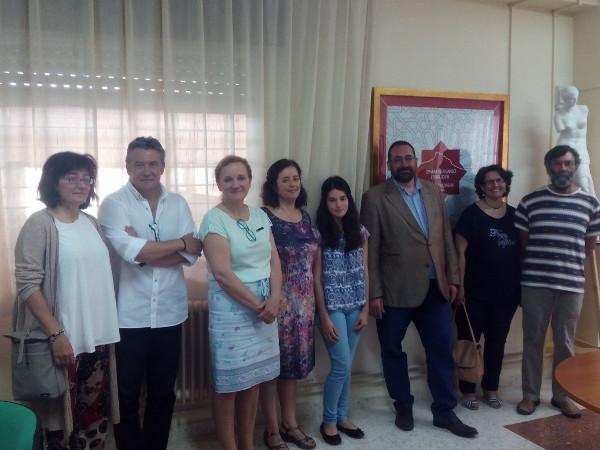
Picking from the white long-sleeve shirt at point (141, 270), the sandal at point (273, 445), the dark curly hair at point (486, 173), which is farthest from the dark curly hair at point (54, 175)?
the dark curly hair at point (486, 173)

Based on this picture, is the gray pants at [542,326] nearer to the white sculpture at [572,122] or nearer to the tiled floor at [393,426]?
the tiled floor at [393,426]

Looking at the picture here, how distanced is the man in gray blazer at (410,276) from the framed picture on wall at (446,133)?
11.3 inches

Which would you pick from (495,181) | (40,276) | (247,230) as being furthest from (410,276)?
(40,276)

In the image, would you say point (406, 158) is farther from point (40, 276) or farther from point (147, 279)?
point (40, 276)

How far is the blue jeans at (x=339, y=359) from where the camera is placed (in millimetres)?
2547

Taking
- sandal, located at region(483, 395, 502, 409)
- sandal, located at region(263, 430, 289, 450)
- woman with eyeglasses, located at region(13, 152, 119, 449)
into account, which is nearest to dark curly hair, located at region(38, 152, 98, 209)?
woman with eyeglasses, located at region(13, 152, 119, 449)

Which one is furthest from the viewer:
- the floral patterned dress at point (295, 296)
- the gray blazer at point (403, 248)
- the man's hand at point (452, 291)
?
the man's hand at point (452, 291)

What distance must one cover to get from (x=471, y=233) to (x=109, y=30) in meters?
2.20

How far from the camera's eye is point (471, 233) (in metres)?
2.95

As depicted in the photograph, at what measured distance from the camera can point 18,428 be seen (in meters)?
1.23

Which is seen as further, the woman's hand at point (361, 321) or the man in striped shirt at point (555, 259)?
the man in striped shirt at point (555, 259)

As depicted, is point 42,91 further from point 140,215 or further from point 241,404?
point 241,404

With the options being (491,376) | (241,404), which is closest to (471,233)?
(491,376)

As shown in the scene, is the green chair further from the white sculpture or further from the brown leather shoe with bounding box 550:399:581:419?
the white sculpture
